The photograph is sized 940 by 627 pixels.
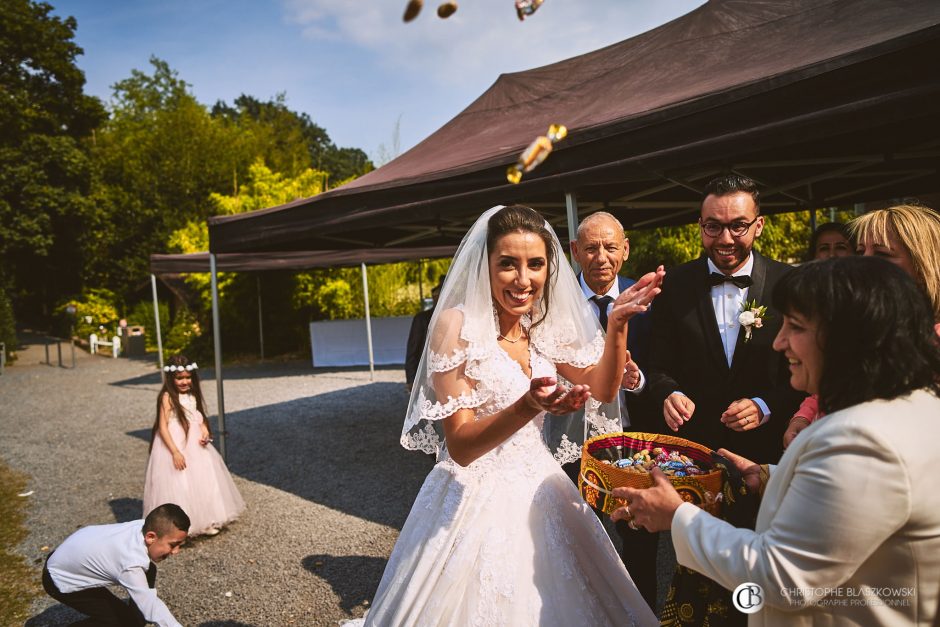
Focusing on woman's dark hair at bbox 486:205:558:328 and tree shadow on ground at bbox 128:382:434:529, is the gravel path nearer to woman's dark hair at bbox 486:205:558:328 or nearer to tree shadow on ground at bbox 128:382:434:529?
tree shadow on ground at bbox 128:382:434:529

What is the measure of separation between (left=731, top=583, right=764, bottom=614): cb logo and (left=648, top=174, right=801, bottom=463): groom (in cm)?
119

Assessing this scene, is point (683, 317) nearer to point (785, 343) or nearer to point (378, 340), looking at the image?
point (785, 343)

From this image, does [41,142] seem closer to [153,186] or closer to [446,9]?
[153,186]

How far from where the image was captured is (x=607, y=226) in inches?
126

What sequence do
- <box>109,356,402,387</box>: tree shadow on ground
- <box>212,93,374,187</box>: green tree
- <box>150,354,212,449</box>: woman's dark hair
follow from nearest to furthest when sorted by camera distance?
1. <box>150,354,212,449</box>: woman's dark hair
2. <box>109,356,402,387</box>: tree shadow on ground
3. <box>212,93,374,187</box>: green tree

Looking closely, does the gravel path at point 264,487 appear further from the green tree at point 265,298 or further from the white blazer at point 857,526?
the green tree at point 265,298

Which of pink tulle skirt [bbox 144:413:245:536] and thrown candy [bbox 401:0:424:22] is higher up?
thrown candy [bbox 401:0:424:22]

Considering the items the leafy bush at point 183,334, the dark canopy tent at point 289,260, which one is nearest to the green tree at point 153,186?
the leafy bush at point 183,334

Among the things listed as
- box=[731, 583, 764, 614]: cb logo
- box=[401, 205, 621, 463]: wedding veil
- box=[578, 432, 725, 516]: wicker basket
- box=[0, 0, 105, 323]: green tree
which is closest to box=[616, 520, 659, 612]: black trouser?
box=[401, 205, 621, 463]: wedding veil

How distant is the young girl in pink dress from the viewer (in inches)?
181

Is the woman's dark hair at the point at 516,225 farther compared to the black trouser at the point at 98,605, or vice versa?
the black trouser at the point at 98,605

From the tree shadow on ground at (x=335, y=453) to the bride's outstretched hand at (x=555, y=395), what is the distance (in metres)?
3.48

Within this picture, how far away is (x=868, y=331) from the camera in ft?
3.78

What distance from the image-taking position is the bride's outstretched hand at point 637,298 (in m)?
1.97
